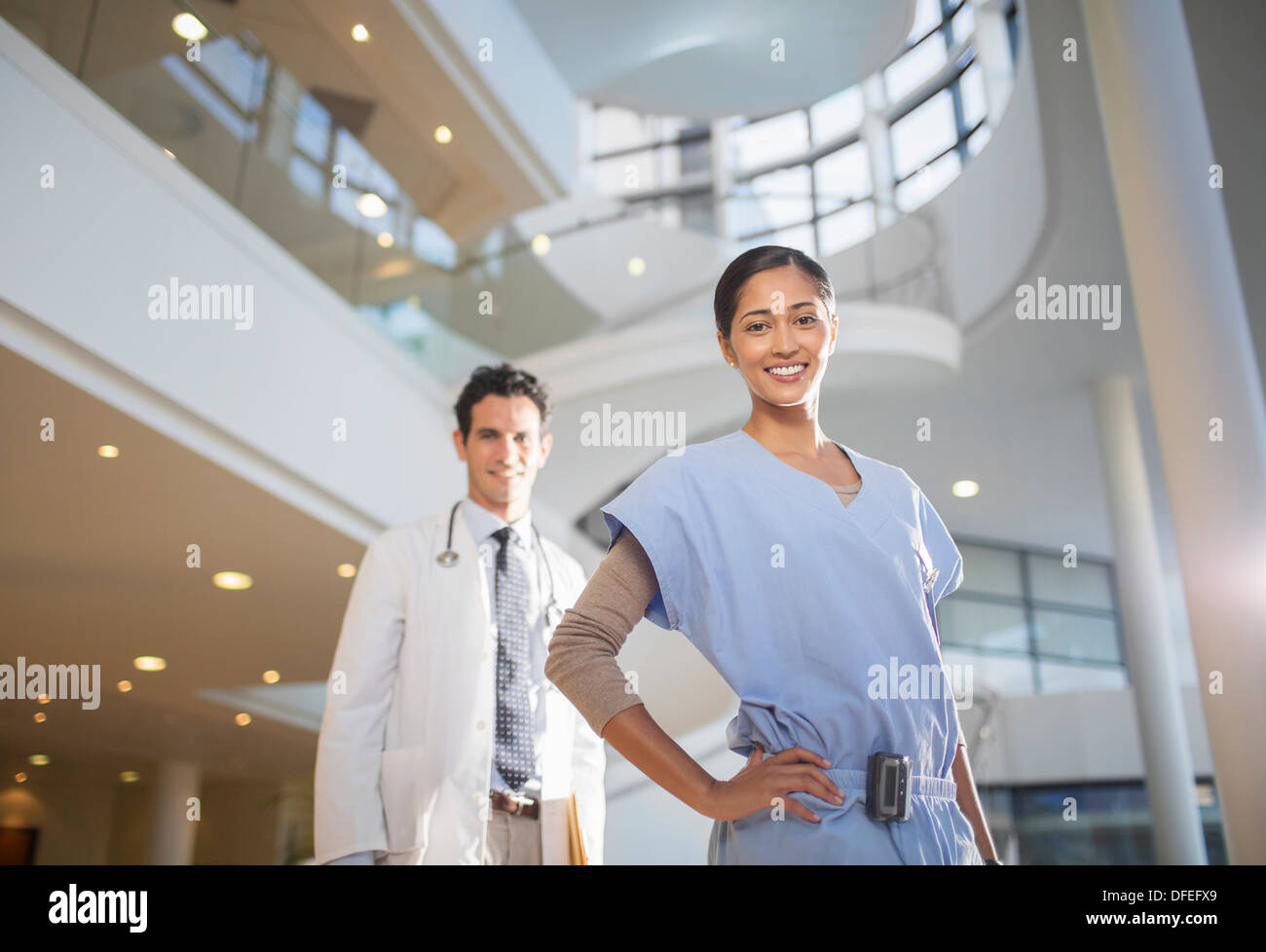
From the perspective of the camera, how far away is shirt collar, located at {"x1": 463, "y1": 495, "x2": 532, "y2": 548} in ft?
7.75

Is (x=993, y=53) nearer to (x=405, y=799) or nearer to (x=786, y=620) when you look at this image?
(x=405, y=799)

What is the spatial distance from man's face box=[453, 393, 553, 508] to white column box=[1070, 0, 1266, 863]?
1.82m

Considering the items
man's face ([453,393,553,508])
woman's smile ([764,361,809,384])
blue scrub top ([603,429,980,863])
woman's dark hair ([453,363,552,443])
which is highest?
woman's dark hair ([453,363,552,443])

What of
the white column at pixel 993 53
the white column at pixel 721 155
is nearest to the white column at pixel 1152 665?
the white column at pixel 993 53

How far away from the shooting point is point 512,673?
2.15 m

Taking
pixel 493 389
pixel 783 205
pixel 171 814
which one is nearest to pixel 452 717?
pixel 493 389

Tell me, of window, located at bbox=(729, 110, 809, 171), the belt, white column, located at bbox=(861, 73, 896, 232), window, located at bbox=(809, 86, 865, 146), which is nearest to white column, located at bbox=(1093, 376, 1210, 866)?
white column, located at bbox=(861, 73, 896, 232)

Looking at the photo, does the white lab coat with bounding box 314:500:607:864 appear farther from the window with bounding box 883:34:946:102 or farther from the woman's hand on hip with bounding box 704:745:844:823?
the window with bounding box 883:34:946:102

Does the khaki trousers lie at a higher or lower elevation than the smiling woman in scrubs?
lower

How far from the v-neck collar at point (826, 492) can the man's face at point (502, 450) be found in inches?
43.5

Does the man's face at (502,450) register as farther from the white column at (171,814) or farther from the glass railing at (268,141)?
the white column at (171,814)

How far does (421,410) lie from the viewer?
5.71 meters
